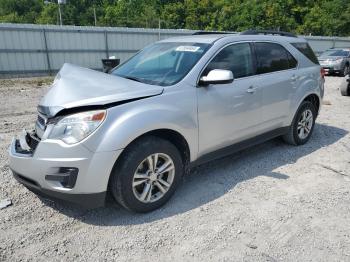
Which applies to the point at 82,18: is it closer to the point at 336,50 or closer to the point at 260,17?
the point at 260,17

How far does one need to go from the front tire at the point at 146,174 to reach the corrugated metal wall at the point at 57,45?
14.2m

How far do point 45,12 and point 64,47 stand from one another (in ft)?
186

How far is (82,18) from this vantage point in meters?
67.2

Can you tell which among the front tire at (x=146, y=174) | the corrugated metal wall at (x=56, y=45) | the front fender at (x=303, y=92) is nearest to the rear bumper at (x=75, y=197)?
the front tire at (x=146, y=174)

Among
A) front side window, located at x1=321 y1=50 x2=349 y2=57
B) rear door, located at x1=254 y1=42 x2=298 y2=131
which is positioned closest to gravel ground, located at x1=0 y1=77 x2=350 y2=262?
rear door, located at x1=254 y1=42 x2=298 y2=131

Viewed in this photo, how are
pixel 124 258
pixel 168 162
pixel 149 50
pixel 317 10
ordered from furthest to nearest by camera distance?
pixel 317 10, pixel 149 50, pixel 168 162, pixel 124 258

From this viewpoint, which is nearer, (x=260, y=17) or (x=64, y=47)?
(x=64, y=47)

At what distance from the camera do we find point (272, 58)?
189 inches

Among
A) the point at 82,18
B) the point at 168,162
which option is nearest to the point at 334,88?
the point at 168,162

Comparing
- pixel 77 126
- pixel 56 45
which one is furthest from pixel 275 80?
pixel 56 45

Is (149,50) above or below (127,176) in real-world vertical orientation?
above

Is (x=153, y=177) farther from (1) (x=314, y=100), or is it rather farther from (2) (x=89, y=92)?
(1) (x=314, y=100)

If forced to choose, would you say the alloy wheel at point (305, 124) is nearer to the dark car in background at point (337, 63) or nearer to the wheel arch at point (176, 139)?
the wheel arch at point (176, 139)

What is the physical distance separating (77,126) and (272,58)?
2991 millimetres
